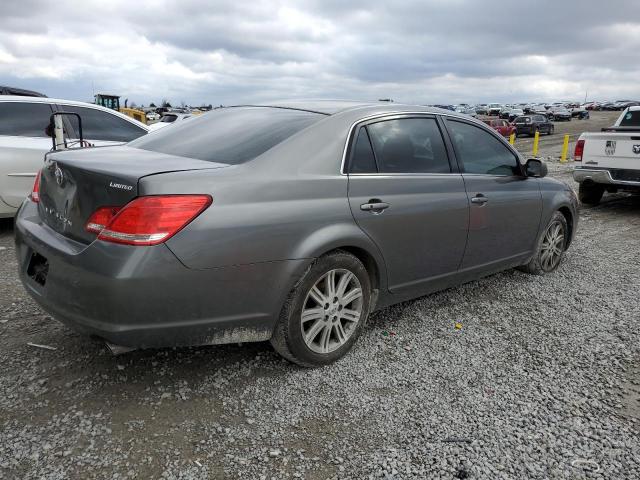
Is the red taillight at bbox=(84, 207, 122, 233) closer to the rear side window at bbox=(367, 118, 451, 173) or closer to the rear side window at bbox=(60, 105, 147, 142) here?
the rear side window at bbox=(367, 118, 451, 173)

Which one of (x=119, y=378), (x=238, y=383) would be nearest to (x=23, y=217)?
(x=119, y=378)

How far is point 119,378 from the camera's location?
2.93 meters

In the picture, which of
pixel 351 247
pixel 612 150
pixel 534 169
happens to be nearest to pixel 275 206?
pixel 351 247

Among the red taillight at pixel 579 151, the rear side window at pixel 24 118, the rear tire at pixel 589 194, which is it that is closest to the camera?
the rear side window at pixel 24 118

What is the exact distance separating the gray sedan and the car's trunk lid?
11mm

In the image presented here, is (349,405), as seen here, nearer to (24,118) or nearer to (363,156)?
(363,156)

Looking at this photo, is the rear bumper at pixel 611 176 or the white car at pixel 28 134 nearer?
the white car at pixel 28 134

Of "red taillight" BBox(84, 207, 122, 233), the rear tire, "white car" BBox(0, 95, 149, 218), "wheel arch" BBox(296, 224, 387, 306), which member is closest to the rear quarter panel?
"wheel arch" BBox(296, 224, 387, 306)

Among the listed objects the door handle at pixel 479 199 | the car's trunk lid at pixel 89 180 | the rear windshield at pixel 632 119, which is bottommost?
the door handle at pixel 479 199

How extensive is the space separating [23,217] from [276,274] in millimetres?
1678

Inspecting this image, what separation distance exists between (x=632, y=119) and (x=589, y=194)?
1.57 meters

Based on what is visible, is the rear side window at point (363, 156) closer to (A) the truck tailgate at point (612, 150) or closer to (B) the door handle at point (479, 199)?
(B) the door handle at point (479, 199)

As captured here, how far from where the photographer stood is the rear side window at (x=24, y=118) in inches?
240

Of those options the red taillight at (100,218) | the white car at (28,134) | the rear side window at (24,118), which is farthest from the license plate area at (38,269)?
the rear side window at (24,118)
